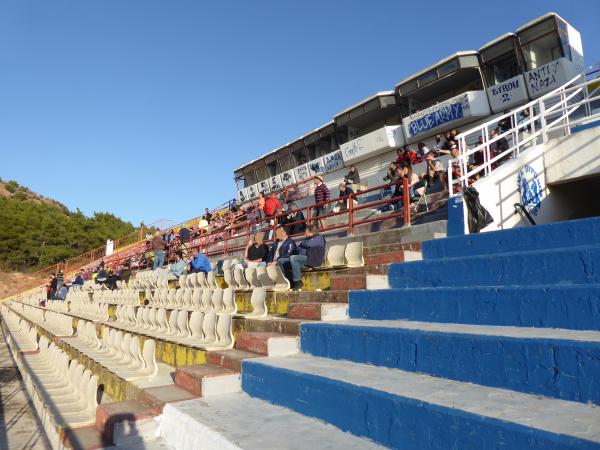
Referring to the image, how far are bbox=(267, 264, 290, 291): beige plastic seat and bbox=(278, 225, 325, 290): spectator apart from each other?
14 centimetres

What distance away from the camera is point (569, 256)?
3307 millimetres

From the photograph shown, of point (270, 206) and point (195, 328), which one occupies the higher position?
point (270, 206)

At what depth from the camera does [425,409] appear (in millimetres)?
2191

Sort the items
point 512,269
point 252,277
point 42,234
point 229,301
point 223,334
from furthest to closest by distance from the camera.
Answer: point 42,234 < point 252,277 < point 229,301 < point 223,334 < point 512,269

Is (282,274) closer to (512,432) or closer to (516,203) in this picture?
(516,203)

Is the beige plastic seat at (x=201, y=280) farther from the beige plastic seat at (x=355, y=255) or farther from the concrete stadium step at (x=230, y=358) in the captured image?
the concrete stadium step at (x=230, y=358)

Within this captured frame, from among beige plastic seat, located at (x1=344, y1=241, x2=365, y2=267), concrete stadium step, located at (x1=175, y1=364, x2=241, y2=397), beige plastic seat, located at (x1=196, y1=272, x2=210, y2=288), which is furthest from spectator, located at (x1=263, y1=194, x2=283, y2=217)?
concrete stadium step, located at (x1=175, y1=364, x2=241, y2=397)

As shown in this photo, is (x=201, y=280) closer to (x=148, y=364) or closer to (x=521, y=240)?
(x=148, y=364)

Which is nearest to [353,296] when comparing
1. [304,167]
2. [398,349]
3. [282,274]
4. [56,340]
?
A: [398,349]

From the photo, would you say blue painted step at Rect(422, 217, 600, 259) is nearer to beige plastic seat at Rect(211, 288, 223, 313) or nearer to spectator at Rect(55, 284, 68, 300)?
beige plastic seat at Rect(211, 288, 223, 313)

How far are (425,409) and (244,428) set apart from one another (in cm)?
122

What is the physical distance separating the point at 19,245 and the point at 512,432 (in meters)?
52.7

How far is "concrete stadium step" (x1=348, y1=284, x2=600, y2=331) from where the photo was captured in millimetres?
2719

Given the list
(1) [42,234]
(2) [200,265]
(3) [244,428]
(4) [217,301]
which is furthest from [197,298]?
(1) [42,234]
